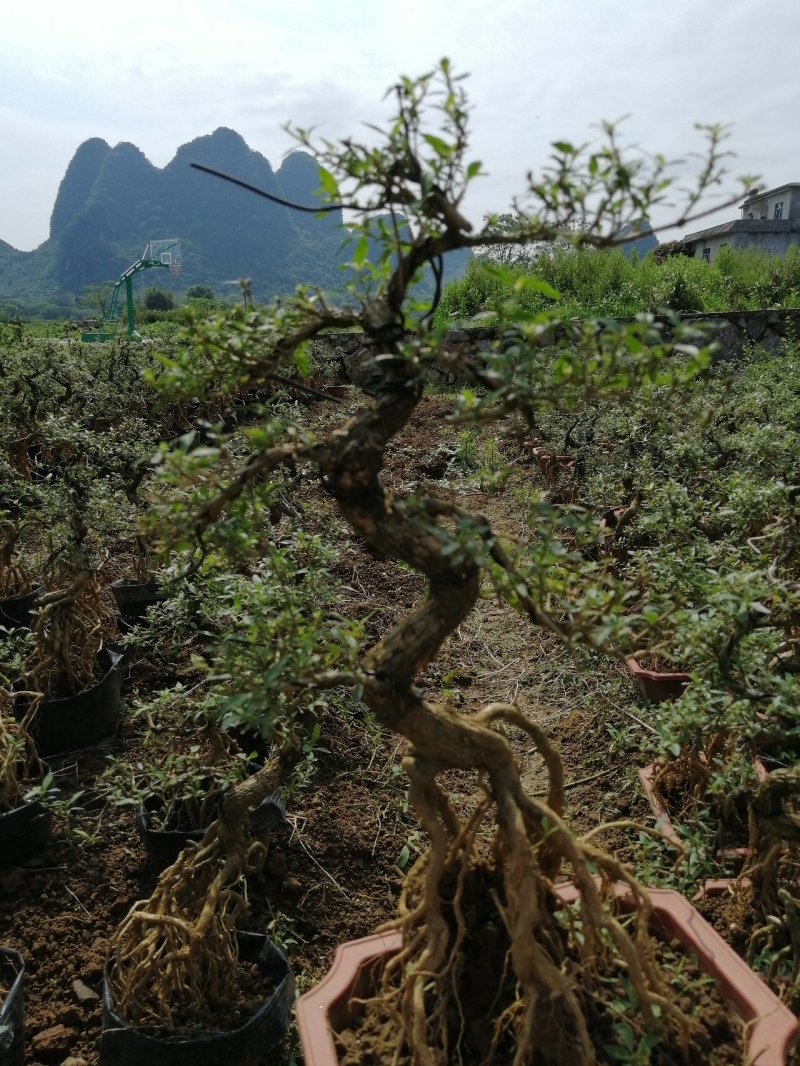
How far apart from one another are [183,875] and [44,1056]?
584 mm

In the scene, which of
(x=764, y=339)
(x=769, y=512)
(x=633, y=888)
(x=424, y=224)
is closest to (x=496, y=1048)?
(x=633, y=888)

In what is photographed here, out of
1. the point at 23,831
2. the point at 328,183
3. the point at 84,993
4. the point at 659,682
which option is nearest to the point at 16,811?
the point at 23,831

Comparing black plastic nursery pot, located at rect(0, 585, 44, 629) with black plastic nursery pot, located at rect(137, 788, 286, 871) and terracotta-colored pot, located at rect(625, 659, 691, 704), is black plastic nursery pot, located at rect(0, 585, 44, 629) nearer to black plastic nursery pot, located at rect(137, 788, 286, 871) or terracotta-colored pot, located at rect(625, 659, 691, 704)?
black plastic nursery pot, located at rect(137, 788, 286, 871)

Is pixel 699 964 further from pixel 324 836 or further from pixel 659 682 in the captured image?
pixel 659 682

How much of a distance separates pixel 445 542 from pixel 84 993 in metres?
1.78

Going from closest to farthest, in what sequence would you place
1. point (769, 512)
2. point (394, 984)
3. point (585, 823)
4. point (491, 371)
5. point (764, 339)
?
point (491, 371), point (394, 984), point (585, 823), point (769, 512), point (764, 339)

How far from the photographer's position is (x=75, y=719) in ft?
10.9

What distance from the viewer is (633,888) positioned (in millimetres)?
1615

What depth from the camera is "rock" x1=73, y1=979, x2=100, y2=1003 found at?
2.14 metres

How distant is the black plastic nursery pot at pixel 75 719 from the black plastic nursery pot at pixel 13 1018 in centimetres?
129

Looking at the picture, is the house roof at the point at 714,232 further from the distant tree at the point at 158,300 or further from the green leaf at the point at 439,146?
the distant tree at the point at 158,300

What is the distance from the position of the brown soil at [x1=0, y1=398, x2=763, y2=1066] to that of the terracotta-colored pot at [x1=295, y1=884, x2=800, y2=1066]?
0.80ft

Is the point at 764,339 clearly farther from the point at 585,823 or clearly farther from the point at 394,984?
the point at 394,984

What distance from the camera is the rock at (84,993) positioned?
84.1 inches
